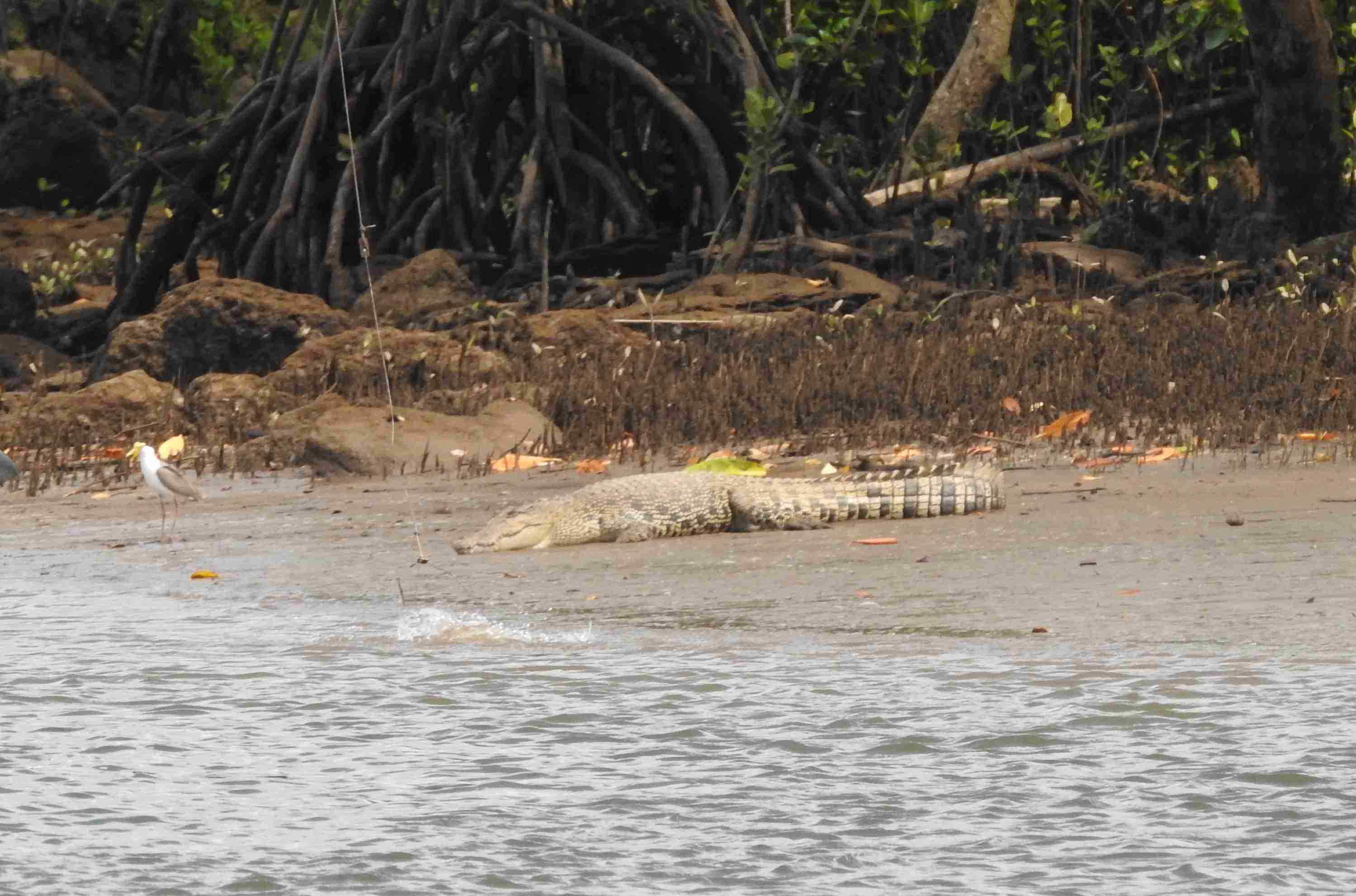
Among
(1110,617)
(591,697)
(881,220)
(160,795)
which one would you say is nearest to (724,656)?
(591,697)

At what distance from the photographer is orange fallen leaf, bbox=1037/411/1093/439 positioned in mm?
8914

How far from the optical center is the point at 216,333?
1216 centimetres

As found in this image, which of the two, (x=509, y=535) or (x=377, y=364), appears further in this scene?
(x=377, y=364)

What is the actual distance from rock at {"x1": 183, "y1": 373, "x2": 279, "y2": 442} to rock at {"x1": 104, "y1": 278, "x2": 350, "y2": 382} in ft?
4.01

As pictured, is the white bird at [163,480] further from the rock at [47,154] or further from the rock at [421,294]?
the rock at [47,154]

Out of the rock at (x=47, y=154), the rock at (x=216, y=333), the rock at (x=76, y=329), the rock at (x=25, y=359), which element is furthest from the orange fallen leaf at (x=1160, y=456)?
the rock at (x=47, y=154)

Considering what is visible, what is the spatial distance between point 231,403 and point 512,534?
4.14 m

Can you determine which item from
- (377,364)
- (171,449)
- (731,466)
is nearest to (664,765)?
(731,466)

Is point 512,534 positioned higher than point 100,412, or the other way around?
point 100,412

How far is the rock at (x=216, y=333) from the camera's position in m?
12.1

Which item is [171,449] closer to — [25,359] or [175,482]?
[175,482]

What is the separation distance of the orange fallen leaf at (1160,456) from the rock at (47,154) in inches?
627

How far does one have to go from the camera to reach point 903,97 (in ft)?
53.9

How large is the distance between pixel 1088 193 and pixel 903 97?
244cm
